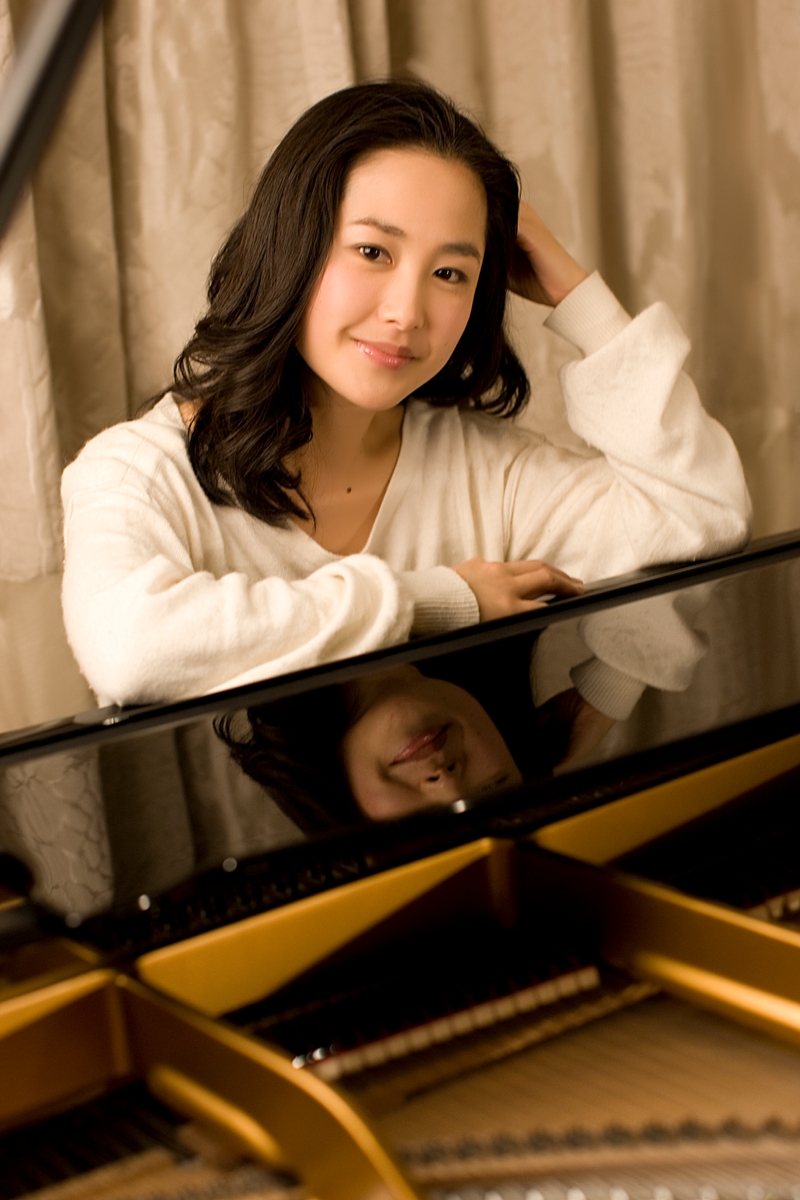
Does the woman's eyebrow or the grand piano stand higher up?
the woman's eyebrow

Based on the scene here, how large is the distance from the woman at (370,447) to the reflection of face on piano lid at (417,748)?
269mm

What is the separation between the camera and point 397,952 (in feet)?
2.63

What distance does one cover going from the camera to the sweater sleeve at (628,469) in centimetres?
175

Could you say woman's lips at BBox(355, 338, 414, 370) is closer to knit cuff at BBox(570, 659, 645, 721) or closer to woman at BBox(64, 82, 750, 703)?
woman at BBox(64, 82, 750, 703)

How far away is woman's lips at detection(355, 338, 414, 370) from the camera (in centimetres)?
158

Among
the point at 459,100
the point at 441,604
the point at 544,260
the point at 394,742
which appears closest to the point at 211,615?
the point at 441,604

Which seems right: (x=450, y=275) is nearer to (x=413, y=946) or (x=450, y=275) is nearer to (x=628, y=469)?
(x=628, y=469)

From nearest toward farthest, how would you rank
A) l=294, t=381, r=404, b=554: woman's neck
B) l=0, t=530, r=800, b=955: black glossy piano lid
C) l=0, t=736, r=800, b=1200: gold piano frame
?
l=0, t=736, r=800, b=1200: gold piano frame
l=0, t=530, r=800, b=955: black glossy piano lid
l=294, t=381, r=404, b=554: woman's neck

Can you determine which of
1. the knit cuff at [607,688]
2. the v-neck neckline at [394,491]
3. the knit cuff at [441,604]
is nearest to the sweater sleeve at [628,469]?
the v-neck neckline at [394,491]

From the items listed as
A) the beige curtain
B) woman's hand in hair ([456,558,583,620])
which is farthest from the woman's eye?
the beige curtain

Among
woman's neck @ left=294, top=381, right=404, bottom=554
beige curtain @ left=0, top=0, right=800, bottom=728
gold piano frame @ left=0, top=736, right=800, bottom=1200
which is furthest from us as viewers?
beige curtain @ left=0, top=0, right=800, bottom=728

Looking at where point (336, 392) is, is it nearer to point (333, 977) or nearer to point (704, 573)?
point (704, 573)

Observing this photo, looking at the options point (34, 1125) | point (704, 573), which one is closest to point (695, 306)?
point (704, 573)

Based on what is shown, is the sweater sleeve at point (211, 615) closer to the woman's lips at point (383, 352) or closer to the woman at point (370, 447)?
the woman at point (370, 447)
